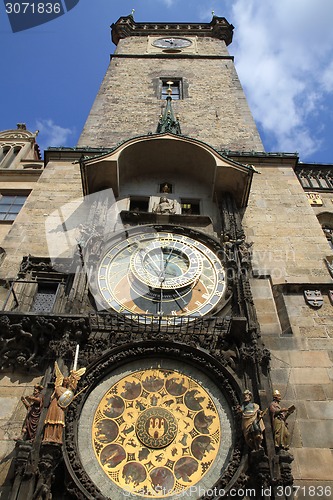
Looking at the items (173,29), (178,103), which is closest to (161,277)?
(178,103)

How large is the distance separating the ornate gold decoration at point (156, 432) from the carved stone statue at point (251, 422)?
1.53 ft

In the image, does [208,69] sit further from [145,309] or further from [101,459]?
[101,459]

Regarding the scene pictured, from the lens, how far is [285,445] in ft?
19.3

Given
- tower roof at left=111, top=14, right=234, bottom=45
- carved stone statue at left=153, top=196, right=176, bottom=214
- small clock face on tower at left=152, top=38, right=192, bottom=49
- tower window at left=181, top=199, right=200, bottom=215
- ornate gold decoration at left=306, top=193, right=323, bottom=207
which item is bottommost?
carved stone statue at left=153, top=196, right=176, bottom=214

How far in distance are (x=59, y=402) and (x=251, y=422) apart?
96.9 inches

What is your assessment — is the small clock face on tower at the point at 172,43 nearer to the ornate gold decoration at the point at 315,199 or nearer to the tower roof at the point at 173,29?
the tower roof at the point at 173,29

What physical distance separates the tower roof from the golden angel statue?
75.4 ft

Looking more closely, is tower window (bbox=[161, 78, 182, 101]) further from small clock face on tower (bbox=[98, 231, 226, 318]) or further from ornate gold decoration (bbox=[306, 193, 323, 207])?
small clock face on tower (bbox=[98, 231, 226, 318])

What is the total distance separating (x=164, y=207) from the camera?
1045 centimetres

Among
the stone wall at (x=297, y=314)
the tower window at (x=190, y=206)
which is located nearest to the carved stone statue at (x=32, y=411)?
the stone wall at (x=297, y=314)

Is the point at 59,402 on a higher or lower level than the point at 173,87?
lower

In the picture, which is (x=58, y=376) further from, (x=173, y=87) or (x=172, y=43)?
(x=172, y=43)

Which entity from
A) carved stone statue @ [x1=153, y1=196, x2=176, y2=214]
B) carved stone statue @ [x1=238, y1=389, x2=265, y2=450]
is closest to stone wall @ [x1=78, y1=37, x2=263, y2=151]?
carved stone statue @ [x1=153, y1=196, x2=176, y2=214]

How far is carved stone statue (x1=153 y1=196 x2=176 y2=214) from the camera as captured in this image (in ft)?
33.9
